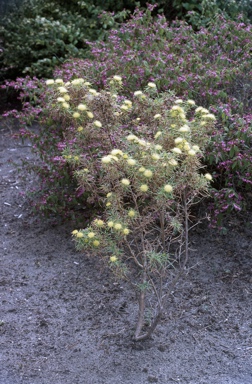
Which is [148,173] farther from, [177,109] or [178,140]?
[177,109]

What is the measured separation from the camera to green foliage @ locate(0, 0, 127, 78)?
6988 millimetres

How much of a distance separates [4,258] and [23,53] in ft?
12.0

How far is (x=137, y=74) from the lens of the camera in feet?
16.0

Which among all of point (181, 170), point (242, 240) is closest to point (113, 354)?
point (181, 170)

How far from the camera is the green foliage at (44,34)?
22.9 feet

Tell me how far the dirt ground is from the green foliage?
9.76 feet

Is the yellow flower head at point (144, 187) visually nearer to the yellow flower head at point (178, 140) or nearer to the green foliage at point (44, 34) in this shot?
the yellow flower head at point (178, 140)

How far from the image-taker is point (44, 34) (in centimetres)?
704

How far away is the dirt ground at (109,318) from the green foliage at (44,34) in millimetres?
2974

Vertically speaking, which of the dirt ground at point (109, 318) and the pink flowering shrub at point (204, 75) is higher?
the pink flowering shrub at point (204, 75)

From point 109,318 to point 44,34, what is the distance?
14.4 ft

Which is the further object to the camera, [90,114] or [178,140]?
[90,114]

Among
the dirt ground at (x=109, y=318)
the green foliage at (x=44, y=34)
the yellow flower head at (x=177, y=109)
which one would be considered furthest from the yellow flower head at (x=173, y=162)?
the green foliage at (x=44, y=34)

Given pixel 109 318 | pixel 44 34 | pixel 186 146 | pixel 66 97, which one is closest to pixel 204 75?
pixel 66 97
